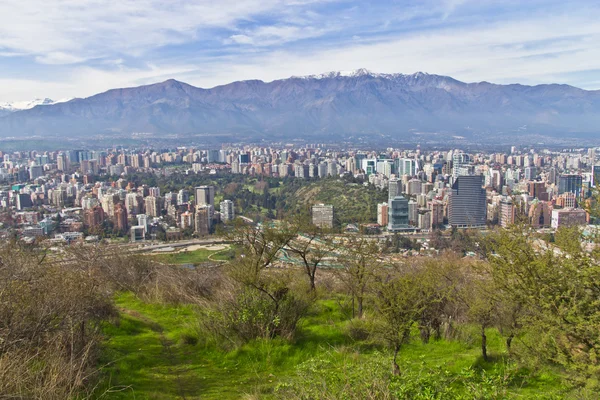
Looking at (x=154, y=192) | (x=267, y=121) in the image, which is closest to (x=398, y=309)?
(x=154, y=192)

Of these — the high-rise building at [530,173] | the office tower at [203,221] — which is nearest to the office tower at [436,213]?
the office tower at [203,221]

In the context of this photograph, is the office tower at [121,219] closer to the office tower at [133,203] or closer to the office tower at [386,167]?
the office tower at [133,203]

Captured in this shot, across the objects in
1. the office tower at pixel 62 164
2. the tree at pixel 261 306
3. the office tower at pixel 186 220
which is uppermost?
the tree at pixel 261 306

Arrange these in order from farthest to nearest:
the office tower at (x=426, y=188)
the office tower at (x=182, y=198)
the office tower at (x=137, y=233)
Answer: the office tower at (x=426, y=188)
the office tower at (x=182, y=198)
the office tower at (x=137, y=233)

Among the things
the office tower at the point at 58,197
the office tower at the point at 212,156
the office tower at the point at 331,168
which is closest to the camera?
the office tower at the point at 58,197

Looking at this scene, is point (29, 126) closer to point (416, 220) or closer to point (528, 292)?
point (416, 220)

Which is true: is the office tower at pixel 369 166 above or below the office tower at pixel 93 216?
above
